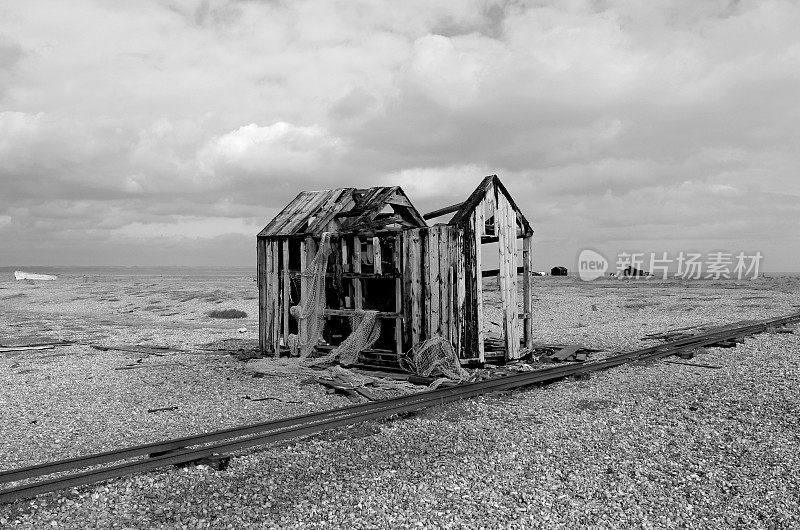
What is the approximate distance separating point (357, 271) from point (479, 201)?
11.1 ft

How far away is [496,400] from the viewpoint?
10242mm

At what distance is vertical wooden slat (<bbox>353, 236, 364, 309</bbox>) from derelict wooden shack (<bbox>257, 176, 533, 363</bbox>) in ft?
0.08

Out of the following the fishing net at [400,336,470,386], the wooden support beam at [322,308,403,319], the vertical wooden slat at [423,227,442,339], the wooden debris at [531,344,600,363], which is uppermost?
the vertical wooden slat at [423,227,442,339]

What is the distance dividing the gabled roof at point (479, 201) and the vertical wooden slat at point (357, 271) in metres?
2.46

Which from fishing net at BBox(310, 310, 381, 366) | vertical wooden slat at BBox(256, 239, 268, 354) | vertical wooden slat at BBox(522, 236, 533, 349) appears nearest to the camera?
fishing net at BBox(310, 310, 381, 366)

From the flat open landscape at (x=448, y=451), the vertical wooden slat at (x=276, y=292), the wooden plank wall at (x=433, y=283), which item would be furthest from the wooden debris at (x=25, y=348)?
the wooden plank wall at (x=433, y=283)

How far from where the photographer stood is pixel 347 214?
50.6 feet

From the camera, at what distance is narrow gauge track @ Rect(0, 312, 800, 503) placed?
6.35 metres

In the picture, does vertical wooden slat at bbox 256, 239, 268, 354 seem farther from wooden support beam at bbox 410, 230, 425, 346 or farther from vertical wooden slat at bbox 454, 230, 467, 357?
vertical wooden slat at bbox 454, 230, 467, 357

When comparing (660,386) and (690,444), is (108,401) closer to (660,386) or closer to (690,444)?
(690,444)

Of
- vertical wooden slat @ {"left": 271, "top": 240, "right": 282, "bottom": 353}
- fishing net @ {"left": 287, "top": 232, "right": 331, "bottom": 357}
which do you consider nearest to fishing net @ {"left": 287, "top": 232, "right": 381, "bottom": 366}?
fishing net @ {"left": 287, "top": 232, "right": 331, "bottom": 357}

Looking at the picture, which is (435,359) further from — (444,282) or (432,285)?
(444,282)

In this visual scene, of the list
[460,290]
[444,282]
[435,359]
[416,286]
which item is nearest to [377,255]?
[416,286]

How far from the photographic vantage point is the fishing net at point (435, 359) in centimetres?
1232
